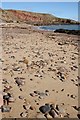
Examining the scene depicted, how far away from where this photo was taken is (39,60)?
11.1 meters

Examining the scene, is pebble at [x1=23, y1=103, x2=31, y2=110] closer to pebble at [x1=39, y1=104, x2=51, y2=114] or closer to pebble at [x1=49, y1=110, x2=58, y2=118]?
Result: pebble at [x1=39, y1=104, x2=51, y2=114]

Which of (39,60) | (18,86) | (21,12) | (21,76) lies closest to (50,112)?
(18,86)

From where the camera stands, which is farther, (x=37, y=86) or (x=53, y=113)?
(x=37, y=86)

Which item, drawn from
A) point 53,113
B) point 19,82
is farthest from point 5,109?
point 19,82

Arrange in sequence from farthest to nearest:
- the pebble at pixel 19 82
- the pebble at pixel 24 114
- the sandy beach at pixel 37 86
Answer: the pebble at pixel 19 82
the sandy beach at pixel 37 86
the pebble at pixel 24 114

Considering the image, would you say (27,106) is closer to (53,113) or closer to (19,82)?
(53,113)

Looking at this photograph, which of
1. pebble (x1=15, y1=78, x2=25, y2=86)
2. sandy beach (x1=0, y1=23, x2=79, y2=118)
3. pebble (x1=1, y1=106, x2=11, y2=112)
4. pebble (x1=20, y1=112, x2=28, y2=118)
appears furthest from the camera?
pebble (x1=15, y1=78, x2=25, y2=86)

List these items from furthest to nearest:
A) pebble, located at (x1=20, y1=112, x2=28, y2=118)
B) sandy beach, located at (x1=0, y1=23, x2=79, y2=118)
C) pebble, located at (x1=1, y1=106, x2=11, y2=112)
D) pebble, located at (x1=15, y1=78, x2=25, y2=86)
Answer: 1. pebble, located at (x1=15, y1=78, x2=25, y2=86)
2. sandy beach, located at (x1=0, y1=23, x2=79, y2=118)
3. pebble, located at (x1=1, y1=106, x2=11, y2=112)
4. pebble, located at (x1=20, y1=112, x2=28, y2=118)

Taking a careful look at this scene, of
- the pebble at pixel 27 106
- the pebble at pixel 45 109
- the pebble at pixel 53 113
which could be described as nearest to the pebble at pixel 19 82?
the pebble at pixel 27 106

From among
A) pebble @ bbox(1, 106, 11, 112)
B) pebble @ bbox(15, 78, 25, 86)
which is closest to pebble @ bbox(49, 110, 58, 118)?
pebble @ bbox(1, 106, 11, 112)

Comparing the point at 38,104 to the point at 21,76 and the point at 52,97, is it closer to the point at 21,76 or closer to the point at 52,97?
the point at 52,97

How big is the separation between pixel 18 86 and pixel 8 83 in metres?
0.42

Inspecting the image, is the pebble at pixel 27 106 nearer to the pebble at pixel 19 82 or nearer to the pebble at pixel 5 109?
the pebble at pixel 5 109

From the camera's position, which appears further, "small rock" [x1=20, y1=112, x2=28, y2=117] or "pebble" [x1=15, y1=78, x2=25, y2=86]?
"pebble" [x1=15, y1=78, x2=25, y2=86]
